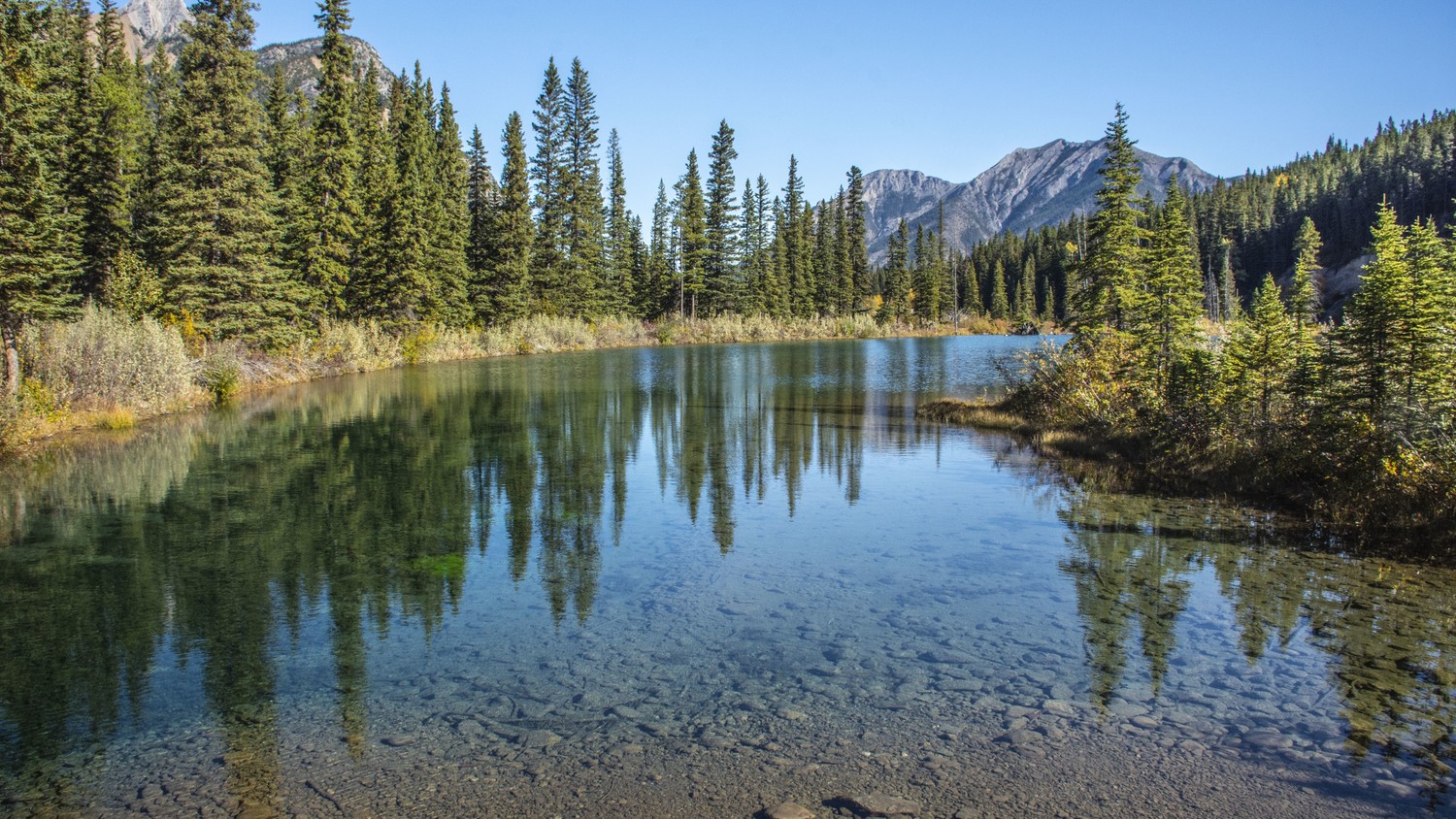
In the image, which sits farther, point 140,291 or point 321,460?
point 140,291

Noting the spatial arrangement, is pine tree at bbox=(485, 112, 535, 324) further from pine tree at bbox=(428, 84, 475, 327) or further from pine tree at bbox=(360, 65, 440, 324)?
pine tree at bbox=(360, 65, 440, 324)

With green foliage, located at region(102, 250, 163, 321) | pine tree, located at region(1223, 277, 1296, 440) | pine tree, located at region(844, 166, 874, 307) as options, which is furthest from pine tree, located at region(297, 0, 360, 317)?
pine tree, located at region(844, 166, 874, 307)

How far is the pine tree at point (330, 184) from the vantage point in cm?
3947

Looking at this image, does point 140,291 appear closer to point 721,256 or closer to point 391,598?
point 391,598

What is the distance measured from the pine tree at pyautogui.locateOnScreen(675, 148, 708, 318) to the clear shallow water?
62.8 meters

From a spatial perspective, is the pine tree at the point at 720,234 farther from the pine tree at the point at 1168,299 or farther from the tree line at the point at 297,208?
the pine tree at the point at 1168,299

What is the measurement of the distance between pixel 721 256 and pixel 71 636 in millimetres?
73762

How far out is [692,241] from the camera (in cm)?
7706

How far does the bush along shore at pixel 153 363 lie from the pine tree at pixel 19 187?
1.10 m

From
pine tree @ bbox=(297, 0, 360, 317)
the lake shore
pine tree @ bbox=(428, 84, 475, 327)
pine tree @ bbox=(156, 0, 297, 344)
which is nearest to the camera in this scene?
the lake shore

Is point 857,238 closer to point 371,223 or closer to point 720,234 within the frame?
point 720,234

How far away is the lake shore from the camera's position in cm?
1930

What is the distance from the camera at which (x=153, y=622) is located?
26.2 feet

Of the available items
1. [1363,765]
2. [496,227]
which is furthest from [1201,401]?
[496,227]
